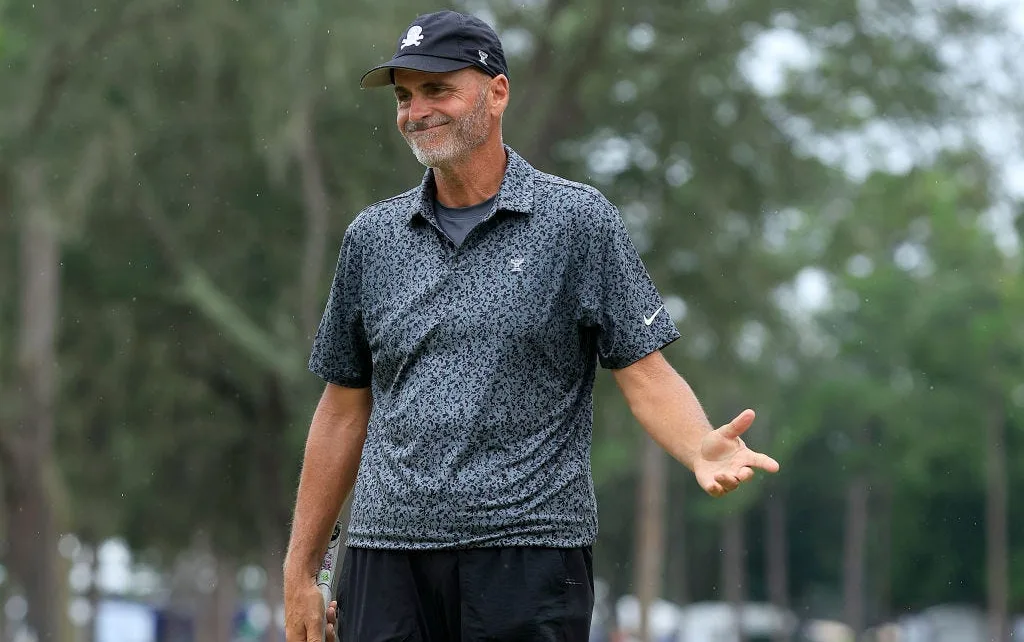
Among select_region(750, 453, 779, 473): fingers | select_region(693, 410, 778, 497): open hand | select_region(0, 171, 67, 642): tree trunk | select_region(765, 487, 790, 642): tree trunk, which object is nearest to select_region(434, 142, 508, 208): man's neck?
select_region(693, 410, 778, 497): open hand

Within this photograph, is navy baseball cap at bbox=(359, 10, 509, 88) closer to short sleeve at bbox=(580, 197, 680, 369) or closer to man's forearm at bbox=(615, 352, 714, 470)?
short sleeve at bbox=(580, 197, 680, 369)

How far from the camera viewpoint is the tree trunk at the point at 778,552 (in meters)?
67.0

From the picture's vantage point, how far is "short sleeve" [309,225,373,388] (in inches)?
160

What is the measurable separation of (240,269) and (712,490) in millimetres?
18682

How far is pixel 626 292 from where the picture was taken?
384 centimetres

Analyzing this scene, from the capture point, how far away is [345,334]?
4094mm

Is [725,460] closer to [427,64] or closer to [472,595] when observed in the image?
[472,595]

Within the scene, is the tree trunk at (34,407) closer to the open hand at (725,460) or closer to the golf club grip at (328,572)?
the golf club grip at (328,572)

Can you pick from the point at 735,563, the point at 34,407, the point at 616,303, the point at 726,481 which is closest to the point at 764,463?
the point at 726,481

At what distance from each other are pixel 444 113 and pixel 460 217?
22 cm

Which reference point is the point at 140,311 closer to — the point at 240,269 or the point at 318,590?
the point at 240,269

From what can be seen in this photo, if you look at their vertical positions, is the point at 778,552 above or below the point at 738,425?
below

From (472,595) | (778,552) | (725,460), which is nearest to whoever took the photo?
(725,460)

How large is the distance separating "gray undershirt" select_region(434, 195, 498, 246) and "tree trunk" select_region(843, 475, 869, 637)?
52929 mm
